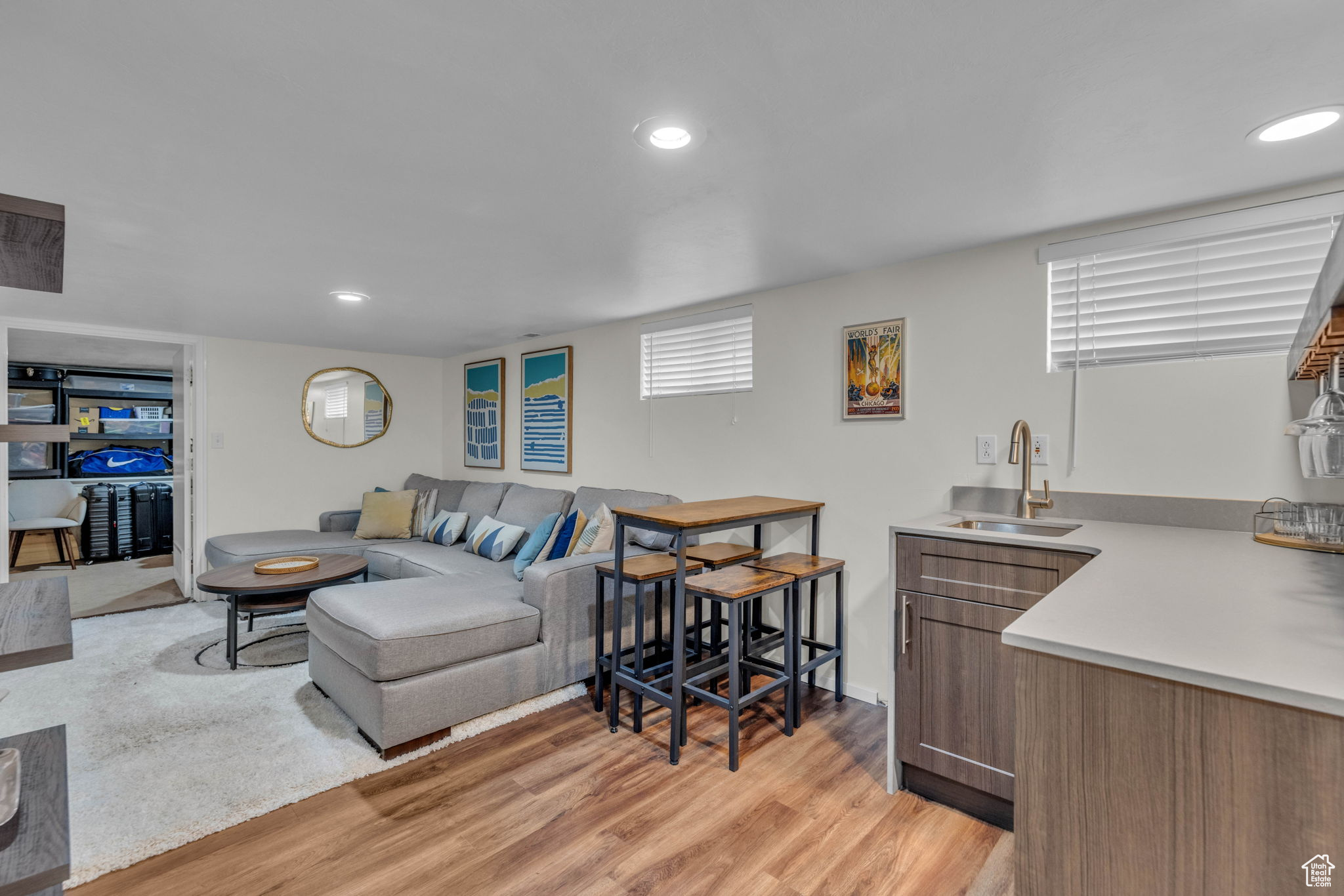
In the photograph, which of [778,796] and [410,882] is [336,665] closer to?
[410,882]

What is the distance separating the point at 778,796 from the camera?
214cm

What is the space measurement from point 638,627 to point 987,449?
1.64m

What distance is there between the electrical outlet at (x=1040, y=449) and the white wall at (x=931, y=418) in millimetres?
28

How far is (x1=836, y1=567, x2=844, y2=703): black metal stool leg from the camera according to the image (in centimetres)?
279

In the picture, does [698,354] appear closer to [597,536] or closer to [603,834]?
[597,536]

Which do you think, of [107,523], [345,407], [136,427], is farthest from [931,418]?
[136,427]

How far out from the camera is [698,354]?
3.70 meters

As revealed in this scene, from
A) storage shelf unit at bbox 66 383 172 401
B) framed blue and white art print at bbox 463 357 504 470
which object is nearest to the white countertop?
framed blue and white art print at bbox 463 357 504 470

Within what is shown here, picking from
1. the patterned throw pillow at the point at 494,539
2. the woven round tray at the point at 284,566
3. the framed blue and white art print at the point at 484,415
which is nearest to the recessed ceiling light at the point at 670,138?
the patterned throw pillow at the point at 494,539

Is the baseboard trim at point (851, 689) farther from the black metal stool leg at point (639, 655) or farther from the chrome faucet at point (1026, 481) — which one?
the chrome faucet at point (1026, 481)

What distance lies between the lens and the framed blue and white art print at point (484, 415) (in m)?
5.16

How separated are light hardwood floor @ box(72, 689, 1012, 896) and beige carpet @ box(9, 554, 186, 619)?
325cm

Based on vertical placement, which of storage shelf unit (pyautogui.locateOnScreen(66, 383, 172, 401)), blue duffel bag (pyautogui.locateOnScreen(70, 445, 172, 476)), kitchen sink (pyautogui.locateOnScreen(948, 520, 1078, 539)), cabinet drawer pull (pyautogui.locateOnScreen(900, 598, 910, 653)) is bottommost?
cabinet drawer pull (pyautogui.locateOnScreen(900, 598, 910, 653))

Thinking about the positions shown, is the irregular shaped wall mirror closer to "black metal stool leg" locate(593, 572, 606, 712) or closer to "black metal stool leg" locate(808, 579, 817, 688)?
"black metal stool leg" locate(593, 572, 606, 712)
